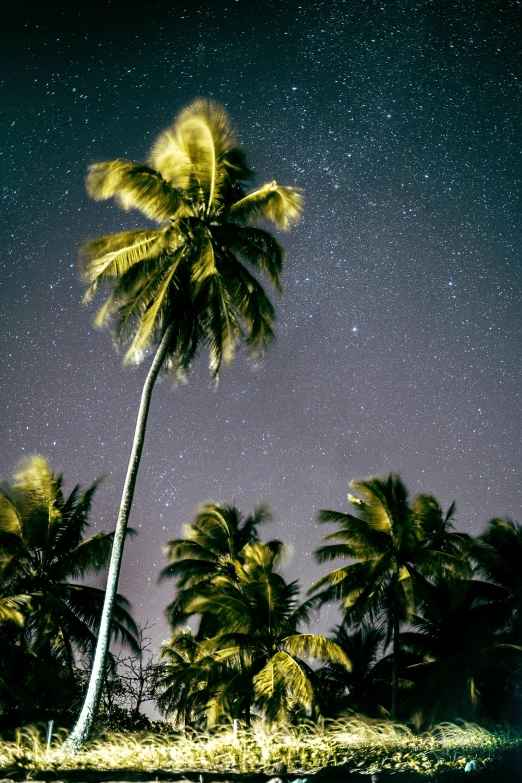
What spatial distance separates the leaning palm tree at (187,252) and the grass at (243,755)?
4.04 m

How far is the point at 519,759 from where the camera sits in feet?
47.0

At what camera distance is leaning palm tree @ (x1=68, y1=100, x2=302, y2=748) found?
13148 mm

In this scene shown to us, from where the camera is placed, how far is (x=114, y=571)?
40.4 feet

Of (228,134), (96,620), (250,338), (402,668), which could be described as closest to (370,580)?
(402,668)

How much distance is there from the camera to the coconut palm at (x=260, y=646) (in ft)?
52.9

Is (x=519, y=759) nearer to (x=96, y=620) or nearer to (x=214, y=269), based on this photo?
(x=96, y=620)

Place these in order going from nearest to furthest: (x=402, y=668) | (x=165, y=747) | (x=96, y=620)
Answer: (x=165, y=747), (x=96, y=620), (x=402, y=668)

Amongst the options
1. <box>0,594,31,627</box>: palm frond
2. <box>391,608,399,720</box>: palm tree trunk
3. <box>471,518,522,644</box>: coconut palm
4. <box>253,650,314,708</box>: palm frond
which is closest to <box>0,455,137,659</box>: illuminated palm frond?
<box>0,594,31,627</box>: palm frond

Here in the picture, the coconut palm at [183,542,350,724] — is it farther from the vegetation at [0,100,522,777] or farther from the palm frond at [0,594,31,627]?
the palm frond at [0,594,31,627]

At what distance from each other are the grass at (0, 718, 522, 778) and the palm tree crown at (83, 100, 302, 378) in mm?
7173

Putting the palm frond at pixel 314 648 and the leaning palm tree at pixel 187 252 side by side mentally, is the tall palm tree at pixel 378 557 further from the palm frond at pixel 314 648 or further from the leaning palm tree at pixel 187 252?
the leaning palm tree at pixel 187 252

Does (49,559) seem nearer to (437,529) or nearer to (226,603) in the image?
(226,603)

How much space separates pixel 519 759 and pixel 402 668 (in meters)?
8.30

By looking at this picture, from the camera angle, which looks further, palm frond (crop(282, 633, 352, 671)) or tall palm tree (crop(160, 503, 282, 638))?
tall palm tree (crop(160, 503, 282, 638))
